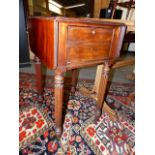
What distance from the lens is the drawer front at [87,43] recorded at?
74cm

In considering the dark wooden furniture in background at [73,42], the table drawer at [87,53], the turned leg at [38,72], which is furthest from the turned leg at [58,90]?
the turned leg at [38,72]

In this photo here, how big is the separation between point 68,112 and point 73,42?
2.75 feet

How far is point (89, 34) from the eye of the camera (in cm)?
79

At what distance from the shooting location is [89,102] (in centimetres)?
156

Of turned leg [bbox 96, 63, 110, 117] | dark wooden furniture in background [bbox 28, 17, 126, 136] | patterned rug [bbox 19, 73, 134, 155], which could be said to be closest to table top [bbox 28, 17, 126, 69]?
dark wooden furniture in background [bbox 28, 17, 126, 136]

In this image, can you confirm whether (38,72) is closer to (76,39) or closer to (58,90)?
(58,90)

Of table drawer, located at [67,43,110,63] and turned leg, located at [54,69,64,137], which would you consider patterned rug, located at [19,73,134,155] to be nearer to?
turned leg, located at [54,69,64,137]

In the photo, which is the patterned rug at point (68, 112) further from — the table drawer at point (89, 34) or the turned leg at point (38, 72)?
the table drawer at point (89, 34)

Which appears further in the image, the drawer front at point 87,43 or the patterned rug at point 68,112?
the patterned rug at point 68,112

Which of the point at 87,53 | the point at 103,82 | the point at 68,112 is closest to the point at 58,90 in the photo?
the point at 87,53
